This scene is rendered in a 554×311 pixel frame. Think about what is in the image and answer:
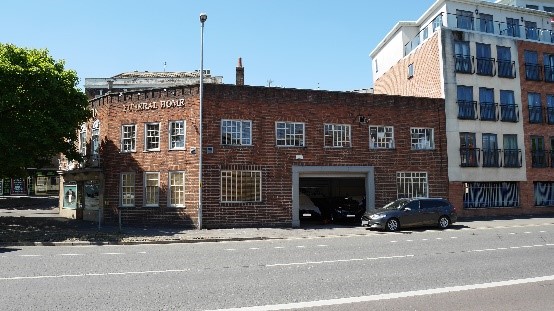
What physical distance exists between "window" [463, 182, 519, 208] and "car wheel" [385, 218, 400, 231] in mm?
9215

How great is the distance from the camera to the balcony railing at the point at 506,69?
29.8m

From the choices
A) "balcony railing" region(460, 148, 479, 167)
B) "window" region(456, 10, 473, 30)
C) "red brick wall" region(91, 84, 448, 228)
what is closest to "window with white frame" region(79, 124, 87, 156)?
"red brick wall" region(91, 84, 448, 228)

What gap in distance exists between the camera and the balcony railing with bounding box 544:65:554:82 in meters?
31.0

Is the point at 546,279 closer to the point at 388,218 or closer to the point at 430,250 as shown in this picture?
the point at 430,250

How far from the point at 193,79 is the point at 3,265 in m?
46.0

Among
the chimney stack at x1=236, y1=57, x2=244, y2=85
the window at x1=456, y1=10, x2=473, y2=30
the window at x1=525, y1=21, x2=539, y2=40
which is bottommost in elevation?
the chimney stack at x1=236, y1=57, x2=244, y2=85

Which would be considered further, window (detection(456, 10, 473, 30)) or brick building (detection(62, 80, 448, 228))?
window (detection(456, 10, 473, 30))

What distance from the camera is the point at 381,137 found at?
25.7m

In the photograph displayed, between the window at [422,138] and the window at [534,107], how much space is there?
861cm

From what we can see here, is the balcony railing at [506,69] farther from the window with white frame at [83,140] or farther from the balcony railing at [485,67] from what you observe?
the window with white frame at [83,140]

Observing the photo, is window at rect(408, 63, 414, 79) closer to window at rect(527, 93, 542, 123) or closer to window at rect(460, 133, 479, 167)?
window at rect(460, 133, 479, 167)

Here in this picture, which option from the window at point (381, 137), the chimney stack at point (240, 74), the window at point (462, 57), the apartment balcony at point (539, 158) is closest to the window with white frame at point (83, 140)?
the chimney stack at point (240, 74)

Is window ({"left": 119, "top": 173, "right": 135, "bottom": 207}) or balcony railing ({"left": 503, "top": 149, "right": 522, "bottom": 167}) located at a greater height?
balcony railing ({"left": 503, "top": 149, "right": 522, "bottom": 167})

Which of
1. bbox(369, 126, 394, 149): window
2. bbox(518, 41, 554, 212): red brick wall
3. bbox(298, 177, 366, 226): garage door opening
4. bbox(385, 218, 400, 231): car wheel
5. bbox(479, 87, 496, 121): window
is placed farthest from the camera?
bbox(518, 41, 554, 212): red brick wall
